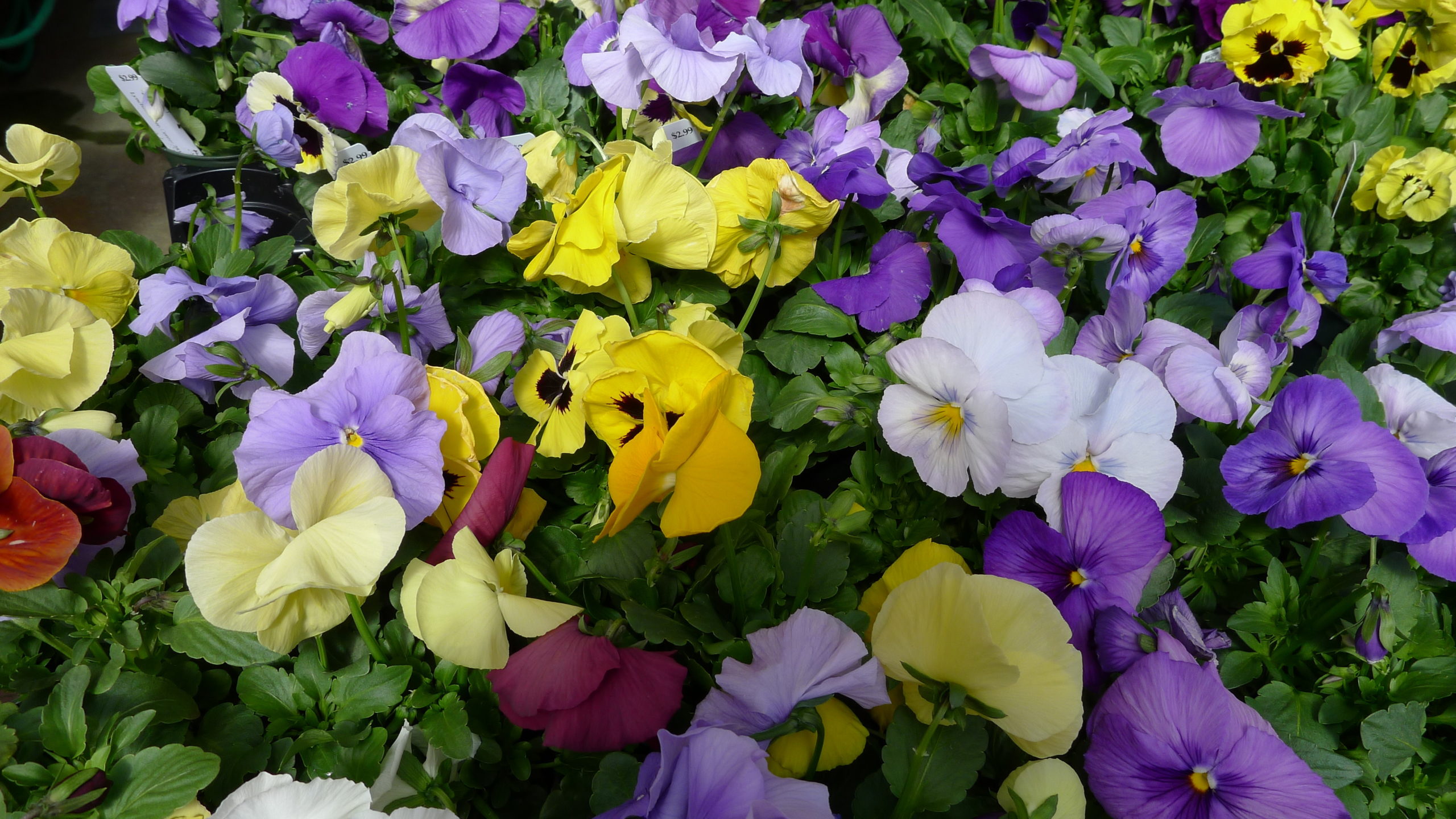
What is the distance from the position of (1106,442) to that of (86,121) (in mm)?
3161

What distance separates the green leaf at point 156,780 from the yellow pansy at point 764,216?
49 centimetres

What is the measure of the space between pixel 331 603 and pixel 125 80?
0.83 meters

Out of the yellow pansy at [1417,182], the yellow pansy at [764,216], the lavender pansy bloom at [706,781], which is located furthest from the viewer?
the yellow pansy at [1417,182]

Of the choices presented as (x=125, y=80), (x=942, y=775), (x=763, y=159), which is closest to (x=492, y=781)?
(x=942, y=775)

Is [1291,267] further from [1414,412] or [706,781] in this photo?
[706,781]

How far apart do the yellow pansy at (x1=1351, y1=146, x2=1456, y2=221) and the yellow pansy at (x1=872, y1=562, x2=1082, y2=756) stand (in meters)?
0.67

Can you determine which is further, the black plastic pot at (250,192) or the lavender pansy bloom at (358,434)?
the black plastic pot at (250,192)

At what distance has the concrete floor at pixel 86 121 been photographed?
242 centimetres

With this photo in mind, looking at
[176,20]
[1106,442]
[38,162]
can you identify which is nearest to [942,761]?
[1106,442]

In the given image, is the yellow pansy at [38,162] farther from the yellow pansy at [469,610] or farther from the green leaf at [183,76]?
the yellow pansy at [469,610]

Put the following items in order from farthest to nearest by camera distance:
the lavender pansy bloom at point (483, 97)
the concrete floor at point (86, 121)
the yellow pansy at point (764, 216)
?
1. the concrete floor at point (86, 121)
2. the lavender pansy bloom at point (483, 97)
3. the yellow pansy at point (764, 216)

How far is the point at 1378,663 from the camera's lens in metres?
0.57

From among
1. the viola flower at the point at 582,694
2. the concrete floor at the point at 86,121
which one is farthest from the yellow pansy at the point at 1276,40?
the concrete floor at the point at 86,121

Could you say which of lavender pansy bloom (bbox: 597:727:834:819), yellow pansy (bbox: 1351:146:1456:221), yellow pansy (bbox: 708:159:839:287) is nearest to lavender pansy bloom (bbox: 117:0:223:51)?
yellow pansy (bbox: 708:159:839:287)
